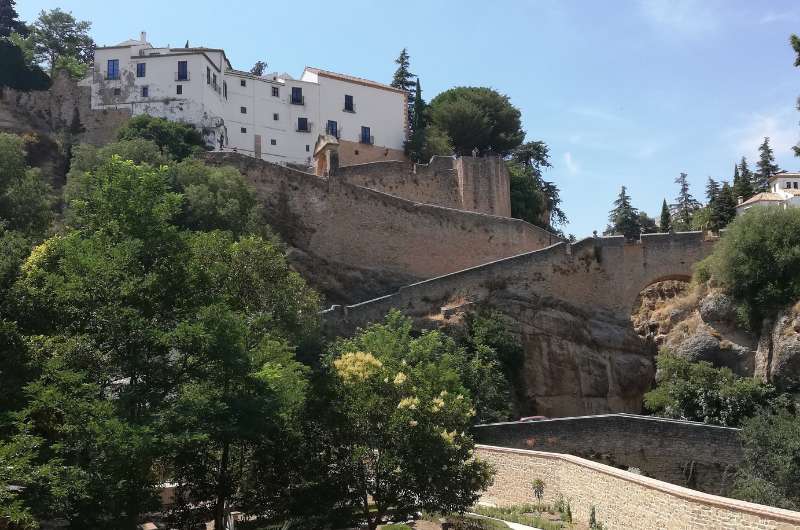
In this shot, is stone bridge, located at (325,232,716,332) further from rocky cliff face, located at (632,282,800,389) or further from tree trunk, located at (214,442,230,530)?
tree trunk, located at (214,442,230,530)

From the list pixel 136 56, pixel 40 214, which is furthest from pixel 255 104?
pixel 40 214

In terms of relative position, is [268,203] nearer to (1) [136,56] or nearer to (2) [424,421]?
(1) [136,56]

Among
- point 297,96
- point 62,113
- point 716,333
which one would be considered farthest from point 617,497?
point 297,96

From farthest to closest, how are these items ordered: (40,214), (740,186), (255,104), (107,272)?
(740,186)
(255,104)
(40,214)
(107,272)

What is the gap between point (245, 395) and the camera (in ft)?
56.1

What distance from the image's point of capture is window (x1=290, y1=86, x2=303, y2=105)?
52.1 m

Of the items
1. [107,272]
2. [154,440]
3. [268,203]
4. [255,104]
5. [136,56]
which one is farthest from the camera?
[255,104]

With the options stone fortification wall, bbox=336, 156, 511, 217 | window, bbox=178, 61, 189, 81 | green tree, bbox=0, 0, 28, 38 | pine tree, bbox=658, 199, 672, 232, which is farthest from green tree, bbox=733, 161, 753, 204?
green tree, bbox=0, 0, 28, 38

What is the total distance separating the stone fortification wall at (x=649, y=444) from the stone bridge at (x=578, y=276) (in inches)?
336

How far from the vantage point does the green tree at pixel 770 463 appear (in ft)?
72.3

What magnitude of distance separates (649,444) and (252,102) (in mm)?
31880

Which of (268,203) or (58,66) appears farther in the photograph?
(58,66)

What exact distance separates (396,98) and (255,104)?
8.81 meters

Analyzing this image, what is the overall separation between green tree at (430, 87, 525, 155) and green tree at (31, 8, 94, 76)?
23197 mm
